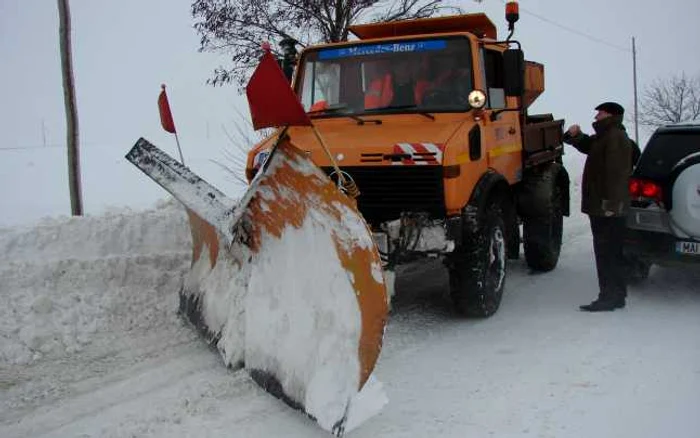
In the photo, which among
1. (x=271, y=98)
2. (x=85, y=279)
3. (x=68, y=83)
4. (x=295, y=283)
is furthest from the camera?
(x=68, y=83)

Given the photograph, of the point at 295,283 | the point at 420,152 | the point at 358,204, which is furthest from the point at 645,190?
the point at 295,283

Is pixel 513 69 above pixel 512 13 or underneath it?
underneath

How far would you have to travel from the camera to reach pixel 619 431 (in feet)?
11.0

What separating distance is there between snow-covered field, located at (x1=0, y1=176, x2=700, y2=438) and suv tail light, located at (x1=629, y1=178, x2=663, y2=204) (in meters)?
0.95

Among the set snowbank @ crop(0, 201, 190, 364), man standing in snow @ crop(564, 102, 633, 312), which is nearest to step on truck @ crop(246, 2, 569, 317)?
man standing in snow @ crop(564, 102, 633, 312)

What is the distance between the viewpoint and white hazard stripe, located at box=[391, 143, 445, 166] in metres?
4.55

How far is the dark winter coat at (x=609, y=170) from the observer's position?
17.8ft

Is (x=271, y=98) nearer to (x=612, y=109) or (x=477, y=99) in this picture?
(x=477, y=99)

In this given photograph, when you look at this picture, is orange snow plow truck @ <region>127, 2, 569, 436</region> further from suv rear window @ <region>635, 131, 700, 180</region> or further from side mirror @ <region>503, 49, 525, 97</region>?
suv rear window @ <region>635, 131, 700, 180</region>

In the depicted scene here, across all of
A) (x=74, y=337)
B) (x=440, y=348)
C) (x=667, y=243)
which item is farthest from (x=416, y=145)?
(x=74, y=337)

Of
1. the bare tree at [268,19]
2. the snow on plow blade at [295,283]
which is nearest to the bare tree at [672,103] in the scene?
the bare tree at [268,19]

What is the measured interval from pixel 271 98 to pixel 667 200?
3.96m

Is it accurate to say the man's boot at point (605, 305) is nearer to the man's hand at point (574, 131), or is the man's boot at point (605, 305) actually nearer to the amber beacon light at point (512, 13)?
the man's hand at point (574, 131)

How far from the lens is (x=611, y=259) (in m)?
5.51
